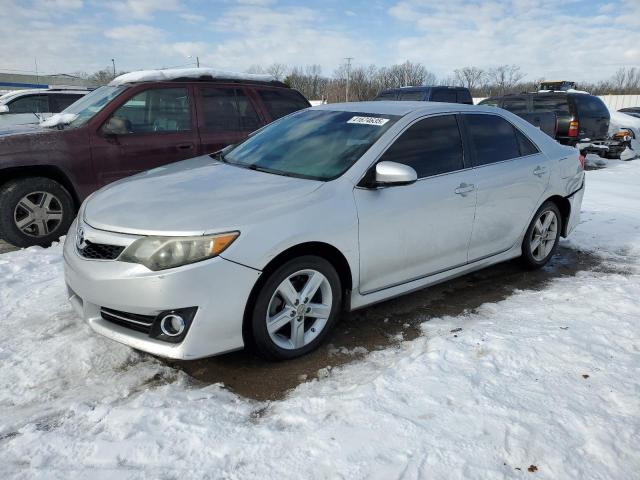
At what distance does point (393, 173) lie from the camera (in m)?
3.25

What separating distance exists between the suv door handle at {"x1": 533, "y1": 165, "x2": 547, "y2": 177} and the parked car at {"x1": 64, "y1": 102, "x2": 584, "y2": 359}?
0.01 meters

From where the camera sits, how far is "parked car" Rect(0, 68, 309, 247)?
5.19 meters

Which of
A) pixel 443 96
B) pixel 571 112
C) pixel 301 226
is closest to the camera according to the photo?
pixel 301 226

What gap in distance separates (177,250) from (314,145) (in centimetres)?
145

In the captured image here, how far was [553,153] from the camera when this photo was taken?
4.80 meters

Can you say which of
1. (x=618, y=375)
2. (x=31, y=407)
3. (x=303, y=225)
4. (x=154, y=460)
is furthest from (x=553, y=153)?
(x=31, y=407)

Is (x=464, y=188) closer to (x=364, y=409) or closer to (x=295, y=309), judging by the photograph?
(x=295, y=309)

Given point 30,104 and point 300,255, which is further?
point 30,104

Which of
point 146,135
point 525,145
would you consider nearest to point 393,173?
point 525,145

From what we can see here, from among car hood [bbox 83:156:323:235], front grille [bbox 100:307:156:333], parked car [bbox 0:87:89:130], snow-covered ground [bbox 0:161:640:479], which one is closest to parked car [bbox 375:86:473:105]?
parked car [bbox 0:87:89:130]

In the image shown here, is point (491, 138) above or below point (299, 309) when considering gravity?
above

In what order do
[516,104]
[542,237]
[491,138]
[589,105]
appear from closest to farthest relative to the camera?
1. [491,138]
2. [542,237]
3. [589,105]
4. [516,104]

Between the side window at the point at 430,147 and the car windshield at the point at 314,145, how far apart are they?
0.55 feet

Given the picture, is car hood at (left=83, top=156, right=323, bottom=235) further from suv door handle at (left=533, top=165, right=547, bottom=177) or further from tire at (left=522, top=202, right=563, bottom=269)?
tire at (left=522, top=202, right=563, bottom=269)
